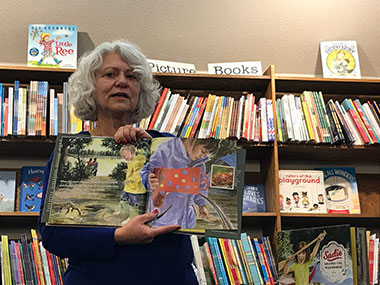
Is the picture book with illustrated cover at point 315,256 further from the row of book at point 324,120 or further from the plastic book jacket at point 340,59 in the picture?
the plastic book jacket at point 340,59

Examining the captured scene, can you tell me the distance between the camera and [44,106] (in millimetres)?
2553

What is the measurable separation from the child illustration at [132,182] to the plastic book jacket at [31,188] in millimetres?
1503

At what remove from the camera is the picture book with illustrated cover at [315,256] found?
208 cm

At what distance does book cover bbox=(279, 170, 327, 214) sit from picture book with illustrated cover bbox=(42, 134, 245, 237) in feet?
4.96

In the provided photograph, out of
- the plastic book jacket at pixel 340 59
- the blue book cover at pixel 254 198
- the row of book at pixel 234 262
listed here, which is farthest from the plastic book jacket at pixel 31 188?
the plastic book jacket at pixel 340 59

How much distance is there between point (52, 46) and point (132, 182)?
1765mm

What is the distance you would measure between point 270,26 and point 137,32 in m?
0.83

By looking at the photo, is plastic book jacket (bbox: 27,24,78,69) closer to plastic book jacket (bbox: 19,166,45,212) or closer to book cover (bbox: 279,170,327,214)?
plastic book jacket (bbox: 19,166,45,212)

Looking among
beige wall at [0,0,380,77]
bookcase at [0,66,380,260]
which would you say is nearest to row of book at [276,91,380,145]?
bookcase at [0,66,380,260]

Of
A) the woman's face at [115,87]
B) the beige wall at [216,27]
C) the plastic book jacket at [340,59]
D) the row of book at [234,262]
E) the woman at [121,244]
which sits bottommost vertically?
the row of book at [234,262]

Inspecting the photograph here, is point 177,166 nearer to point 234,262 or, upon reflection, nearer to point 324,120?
point 234,262

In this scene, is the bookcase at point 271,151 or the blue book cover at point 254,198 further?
the blue book cover at point 254,198

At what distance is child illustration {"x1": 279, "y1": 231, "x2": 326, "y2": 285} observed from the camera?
2080mm

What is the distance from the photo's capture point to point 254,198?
9.05 ft
